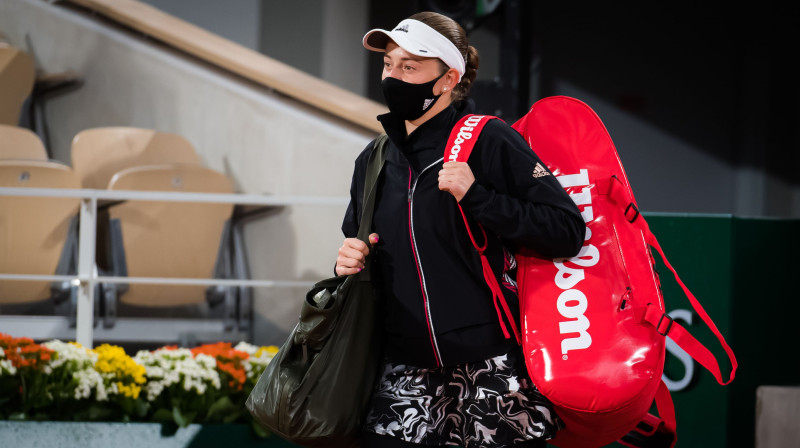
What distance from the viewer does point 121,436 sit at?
2.82m

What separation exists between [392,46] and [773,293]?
201cm

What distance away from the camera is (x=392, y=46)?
5.08ft

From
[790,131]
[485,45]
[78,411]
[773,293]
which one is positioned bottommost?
[78,411]

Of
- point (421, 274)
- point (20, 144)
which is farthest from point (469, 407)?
point (20, 144)

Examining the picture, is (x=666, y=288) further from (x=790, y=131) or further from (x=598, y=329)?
(x=790, y=131)

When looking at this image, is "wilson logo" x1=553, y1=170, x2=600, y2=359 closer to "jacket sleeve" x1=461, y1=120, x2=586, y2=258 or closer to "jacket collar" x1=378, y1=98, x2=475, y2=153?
"jacket sleeve" x1=461, y1=120, x2=586, y2=258

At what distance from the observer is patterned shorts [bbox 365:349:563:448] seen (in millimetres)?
1402

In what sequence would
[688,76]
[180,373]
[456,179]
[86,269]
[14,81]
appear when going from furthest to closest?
1. [688,76]
2. [14,81]
3. [86,269]
4. [180,373]
5. [456,179]

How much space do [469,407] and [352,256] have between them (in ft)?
1.08

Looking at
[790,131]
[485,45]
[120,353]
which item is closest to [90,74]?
[120,353]

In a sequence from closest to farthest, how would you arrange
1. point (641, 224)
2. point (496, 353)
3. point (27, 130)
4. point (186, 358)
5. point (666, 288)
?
point (496, 353)
point (641, 224)
point (666, 288)
point (186, 358)
point (27, 130)

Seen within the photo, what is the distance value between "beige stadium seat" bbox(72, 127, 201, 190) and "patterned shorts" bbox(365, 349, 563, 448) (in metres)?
3.43

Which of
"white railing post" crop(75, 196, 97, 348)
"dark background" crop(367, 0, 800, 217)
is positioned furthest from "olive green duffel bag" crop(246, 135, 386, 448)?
"dark background" crop(367, 0, 800, 217)

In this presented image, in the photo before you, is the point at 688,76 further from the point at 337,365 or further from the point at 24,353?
the point at 337,365
